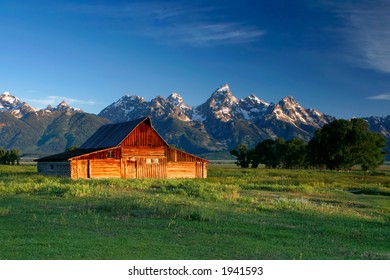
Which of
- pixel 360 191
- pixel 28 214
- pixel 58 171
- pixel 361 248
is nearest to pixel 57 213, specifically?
pixel 28 214

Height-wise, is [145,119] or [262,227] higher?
[145,119]

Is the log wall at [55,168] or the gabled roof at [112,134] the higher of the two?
the gabled roof at [112,134]

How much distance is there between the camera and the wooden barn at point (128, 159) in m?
54.3

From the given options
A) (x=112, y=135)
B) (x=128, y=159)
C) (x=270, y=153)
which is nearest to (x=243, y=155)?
(x=270, y=153)

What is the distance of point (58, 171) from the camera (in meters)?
57.2

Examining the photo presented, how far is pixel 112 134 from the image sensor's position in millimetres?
61688

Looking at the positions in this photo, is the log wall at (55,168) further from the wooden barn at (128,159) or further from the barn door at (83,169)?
the barn door at (83,169)

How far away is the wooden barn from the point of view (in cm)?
5431

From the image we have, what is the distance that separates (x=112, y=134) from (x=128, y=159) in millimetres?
5917

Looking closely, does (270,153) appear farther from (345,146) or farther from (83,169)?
(83,169)

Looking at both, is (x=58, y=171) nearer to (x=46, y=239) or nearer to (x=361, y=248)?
(x=46, y=239)

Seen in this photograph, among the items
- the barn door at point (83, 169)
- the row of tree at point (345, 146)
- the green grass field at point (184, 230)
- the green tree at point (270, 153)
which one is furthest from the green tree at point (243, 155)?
the green grass field at point (184, 230)

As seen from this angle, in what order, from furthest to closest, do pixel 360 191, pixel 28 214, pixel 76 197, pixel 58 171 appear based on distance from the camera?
pixel 58 171 → pixel 360 191 → pixel 76 197 → pixel 28 214

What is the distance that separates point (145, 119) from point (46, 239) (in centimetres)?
4483
